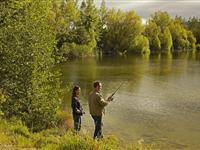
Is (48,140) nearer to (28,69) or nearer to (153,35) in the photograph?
(28,69)

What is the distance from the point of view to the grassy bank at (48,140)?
33.2 ft

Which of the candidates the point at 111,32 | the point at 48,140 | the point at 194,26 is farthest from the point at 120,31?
the point at 48,140

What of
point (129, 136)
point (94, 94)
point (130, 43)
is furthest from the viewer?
point (130, 43)

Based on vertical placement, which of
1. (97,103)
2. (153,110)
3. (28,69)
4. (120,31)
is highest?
(120,31)

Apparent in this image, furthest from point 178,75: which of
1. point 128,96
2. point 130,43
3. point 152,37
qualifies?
point 152,37

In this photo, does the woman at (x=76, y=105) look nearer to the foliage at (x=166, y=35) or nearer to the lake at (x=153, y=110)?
the lake at (x=153, y=110)

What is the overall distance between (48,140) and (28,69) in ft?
13.4

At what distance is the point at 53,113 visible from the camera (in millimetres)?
16891

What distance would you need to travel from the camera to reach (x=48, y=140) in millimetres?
12844

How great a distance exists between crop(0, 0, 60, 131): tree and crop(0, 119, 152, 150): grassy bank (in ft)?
3.37

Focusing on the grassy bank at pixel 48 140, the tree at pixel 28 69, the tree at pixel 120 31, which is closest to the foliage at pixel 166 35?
the tree at pixel 120 31

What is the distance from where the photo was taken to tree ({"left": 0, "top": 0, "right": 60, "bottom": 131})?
1606 centimetres

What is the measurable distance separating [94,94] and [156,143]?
611 cm

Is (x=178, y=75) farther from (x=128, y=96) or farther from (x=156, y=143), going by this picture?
(x=156, y=143)
